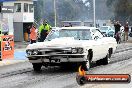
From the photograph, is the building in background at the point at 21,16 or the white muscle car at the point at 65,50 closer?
the white muscle car at the point at 65,50

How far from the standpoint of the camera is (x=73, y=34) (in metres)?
14.1

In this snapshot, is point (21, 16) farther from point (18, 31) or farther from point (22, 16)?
point (18, 31)

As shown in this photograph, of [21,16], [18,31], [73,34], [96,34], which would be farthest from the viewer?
[21,16]

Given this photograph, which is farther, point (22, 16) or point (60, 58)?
point (22, 16)

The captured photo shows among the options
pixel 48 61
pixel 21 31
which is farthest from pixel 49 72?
pixel 21 31

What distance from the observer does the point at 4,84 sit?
10422 millimetres

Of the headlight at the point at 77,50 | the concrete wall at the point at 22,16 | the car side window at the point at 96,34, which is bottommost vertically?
the headlight at the point at 77,50

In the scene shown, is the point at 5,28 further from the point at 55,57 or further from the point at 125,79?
the point at 125,79

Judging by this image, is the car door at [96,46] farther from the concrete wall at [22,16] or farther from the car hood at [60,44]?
the concrete wall at [22,16]

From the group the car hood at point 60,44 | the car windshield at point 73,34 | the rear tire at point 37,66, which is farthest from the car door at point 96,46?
the rear tire at point 37,66

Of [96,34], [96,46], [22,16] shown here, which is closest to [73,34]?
[96,46]

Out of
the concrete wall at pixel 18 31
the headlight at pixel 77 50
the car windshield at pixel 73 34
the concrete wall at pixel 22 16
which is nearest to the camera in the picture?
the headlight at pixel 77 50

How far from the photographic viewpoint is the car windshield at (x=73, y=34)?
46.0ft

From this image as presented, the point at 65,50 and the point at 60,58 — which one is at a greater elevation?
the point at 65,50
